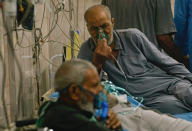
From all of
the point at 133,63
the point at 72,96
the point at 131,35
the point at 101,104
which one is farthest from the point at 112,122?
the point at 131,35

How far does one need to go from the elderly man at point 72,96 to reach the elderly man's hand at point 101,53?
1.01 meters

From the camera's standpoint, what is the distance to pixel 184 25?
3.35 metres

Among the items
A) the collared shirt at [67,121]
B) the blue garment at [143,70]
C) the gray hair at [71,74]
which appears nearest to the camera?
the collared shirt at [67,121]

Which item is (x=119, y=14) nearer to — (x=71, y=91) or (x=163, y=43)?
(x=163, y=43)

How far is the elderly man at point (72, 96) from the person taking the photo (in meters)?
1.10

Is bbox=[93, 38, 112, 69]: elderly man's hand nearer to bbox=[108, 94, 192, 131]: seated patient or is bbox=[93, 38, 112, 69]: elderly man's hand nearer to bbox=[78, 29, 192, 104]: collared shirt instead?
bbox=[78, 29, 192, 104]: collared shirt

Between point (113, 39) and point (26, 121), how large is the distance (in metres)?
1.53

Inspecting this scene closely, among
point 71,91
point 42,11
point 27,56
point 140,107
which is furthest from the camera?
point 42,11

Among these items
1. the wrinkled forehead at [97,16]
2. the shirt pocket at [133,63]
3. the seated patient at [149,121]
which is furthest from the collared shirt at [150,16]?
the seated patient at [149,121]

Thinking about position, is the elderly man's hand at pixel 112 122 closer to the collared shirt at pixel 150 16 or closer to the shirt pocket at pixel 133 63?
the shirt pocket at pixel 133 63

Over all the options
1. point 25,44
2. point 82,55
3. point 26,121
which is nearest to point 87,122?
point 26,121

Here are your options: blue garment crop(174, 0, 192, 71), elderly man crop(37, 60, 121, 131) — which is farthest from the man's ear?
blue garment crop(174, 0, 192, 71)

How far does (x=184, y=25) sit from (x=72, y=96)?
257 centimetres

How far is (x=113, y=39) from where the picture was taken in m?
2.52
